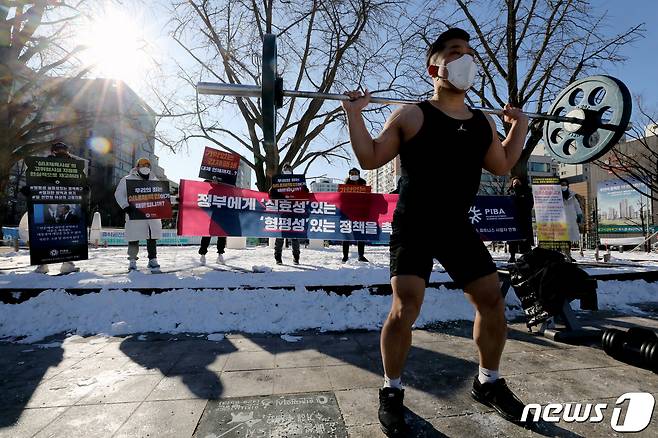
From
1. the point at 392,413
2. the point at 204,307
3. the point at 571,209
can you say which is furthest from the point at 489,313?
the point at 571,209

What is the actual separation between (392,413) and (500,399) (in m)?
0.66

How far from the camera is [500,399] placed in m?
1.95

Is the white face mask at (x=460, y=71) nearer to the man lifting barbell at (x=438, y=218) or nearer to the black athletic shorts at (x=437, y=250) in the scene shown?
the man lifting barbell at (x=438, y=218)

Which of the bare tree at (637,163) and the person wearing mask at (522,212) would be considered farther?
the bare tree at (637,163)

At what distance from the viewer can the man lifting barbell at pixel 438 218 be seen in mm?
1891

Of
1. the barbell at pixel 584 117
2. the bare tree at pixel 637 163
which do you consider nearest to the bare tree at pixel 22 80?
the barbell at pixel 584 117

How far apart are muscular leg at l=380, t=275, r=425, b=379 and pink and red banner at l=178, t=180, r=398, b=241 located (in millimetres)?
5035

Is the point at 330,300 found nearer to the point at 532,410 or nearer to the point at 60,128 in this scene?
the point at 532,410

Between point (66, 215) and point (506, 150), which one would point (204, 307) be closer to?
point (506, 150)

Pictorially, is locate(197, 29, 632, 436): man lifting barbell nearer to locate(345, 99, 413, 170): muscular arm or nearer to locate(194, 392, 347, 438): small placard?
locate(345, 99, 413, 170): muscular arm

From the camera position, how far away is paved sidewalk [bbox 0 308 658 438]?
1.86 meters

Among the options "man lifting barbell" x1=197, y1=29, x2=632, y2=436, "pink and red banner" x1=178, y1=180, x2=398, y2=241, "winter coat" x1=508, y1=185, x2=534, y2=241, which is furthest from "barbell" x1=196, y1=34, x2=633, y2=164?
"winter coat" x1=508, y1=185, x2=534, y2=241

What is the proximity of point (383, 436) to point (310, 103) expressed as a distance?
613 inches

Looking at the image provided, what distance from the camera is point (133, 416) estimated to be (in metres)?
1.99
